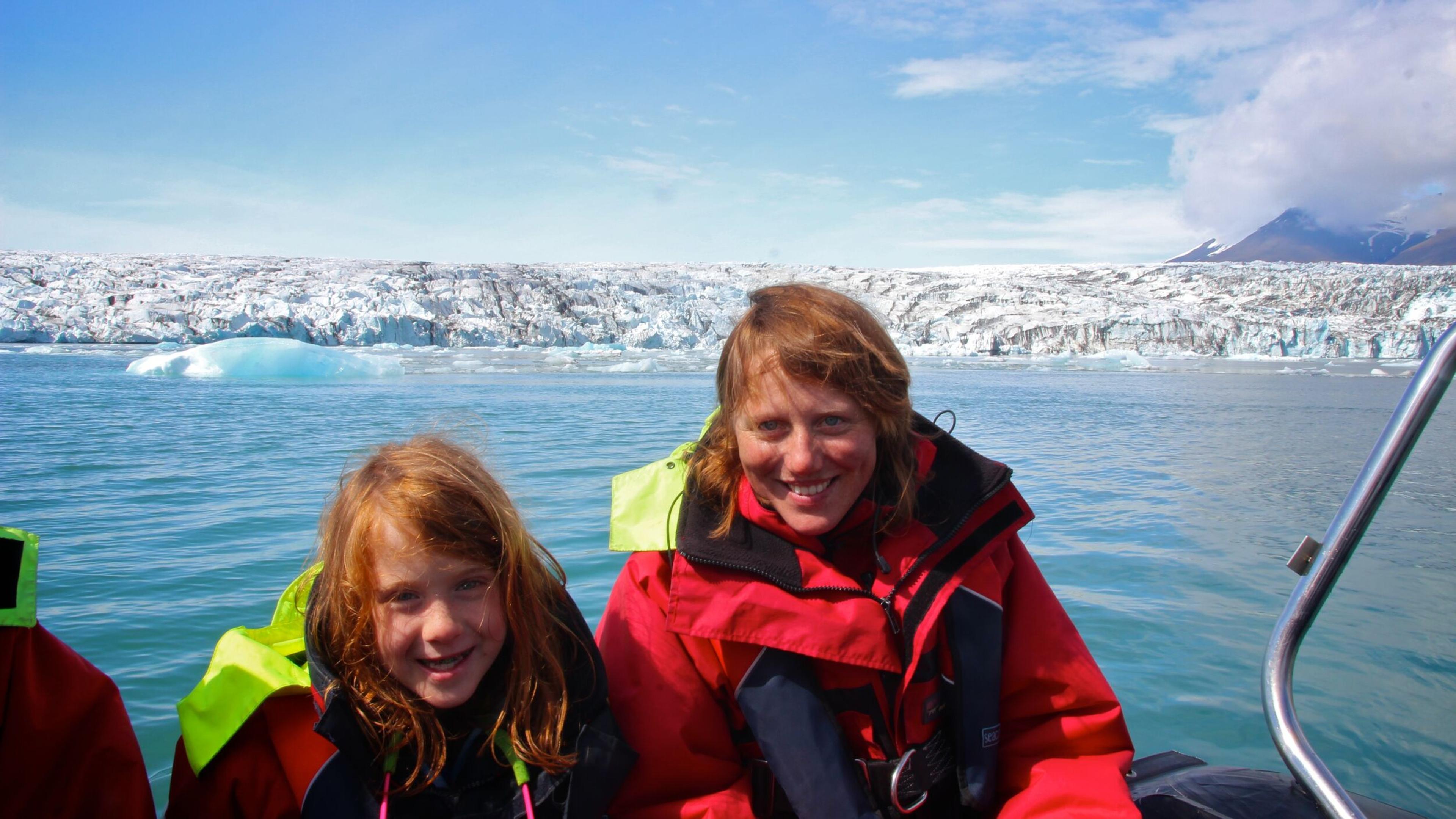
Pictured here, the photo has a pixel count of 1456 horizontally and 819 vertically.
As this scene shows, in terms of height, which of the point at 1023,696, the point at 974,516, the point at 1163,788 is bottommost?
the point at 1163,788

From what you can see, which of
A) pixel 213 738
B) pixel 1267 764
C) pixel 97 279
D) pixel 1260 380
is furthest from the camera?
pixel 97 279

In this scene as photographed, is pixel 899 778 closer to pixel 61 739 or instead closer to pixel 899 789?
pixel 899 789

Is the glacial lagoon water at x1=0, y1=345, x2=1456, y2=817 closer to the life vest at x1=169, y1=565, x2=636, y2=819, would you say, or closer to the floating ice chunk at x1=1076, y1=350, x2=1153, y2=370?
the life vest at x1=169, y1=565, x2=636, y2=819

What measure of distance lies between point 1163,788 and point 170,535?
16.4ft

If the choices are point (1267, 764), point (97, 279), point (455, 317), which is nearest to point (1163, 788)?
point (1267, 764)

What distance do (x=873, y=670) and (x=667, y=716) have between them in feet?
1.11

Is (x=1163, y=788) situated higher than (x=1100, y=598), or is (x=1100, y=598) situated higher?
(x=1163, y=788)

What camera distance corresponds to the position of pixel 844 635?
134cm

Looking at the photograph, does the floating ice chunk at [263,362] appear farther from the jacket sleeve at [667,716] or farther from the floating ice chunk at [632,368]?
the jacket sleeve at [667,716]

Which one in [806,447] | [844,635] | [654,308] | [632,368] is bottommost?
[632,368]

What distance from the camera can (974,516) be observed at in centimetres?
142

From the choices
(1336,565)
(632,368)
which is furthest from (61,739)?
(632,368)

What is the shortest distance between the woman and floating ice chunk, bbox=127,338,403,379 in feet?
58.7

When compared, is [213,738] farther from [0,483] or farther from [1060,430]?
[1060,430]
